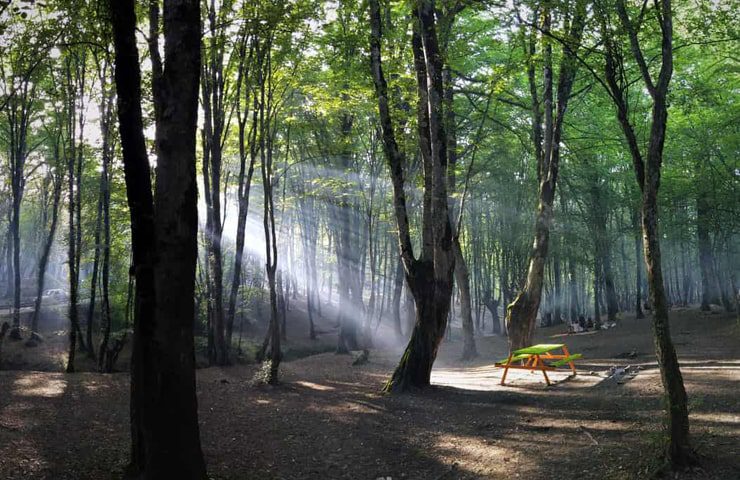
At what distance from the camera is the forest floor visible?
19.2ft

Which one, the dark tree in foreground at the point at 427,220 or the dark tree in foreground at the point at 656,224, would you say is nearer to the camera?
the dark tree in foreground at the point at 656,224

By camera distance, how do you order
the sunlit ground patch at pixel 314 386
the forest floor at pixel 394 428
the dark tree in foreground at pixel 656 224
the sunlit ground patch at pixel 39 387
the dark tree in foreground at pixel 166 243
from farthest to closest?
1. the sunlit ground patch at pixel 314 386
2. the sunlit ground patch at pixel 39 387
3. the forest floor at pixel 394 428
4. the dark tree in foreground at pixel 656 224
5. the dark tree in foreground at pixel 166 243

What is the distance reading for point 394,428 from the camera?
26.6ft

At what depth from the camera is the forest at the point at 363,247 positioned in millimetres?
4980

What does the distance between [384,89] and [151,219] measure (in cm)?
713

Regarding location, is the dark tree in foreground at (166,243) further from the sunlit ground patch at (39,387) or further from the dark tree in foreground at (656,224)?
the sunlit ground patch at (39,387)

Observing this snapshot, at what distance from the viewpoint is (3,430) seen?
6.62m

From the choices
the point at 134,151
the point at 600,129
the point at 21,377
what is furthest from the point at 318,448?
the point at 600,129

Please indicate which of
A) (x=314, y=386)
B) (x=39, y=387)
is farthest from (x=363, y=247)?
(x=39, y=387)

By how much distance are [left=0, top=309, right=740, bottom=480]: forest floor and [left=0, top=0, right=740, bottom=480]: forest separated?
0.16ft

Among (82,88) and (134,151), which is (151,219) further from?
(82,88)

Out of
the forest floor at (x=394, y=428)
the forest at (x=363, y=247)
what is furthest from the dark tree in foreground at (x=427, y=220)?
the forest floor at (x=394, y=428)

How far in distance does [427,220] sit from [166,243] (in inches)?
274

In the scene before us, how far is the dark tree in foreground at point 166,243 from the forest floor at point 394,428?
1.41 meters
